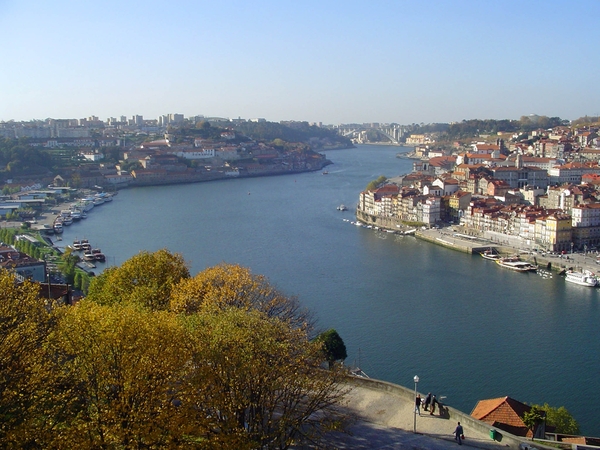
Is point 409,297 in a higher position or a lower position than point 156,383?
lower

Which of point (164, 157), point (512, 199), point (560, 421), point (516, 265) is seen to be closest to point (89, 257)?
point (516, 265)

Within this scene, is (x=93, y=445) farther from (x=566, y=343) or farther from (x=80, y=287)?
(x=80, y=287)

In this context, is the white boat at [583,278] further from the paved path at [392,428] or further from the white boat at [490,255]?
the paved path at [392,428]

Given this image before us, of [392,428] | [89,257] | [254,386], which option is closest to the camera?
[254,386]

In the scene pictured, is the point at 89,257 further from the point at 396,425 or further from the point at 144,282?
the point at 396,425

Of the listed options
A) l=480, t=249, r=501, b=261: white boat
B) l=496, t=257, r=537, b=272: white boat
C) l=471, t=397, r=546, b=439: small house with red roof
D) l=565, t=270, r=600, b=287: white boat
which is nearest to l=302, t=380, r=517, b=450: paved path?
l=471, t=397, r=546, b=439: small house with red roof

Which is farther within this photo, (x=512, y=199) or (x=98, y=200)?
(x=98, y=200)

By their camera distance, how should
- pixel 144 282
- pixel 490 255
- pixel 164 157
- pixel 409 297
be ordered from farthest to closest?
1. pixel 164 157
2. pixel 490 255
3. pixel 409 297
4. pixel 144 282
